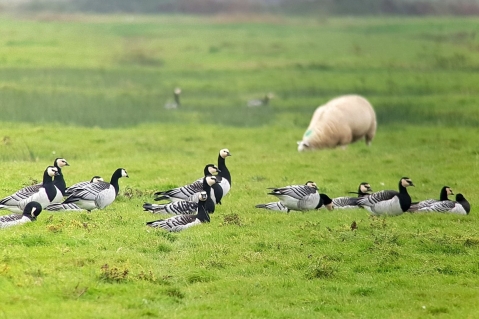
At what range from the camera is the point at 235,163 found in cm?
2253

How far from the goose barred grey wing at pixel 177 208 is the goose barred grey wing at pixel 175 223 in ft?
2.05

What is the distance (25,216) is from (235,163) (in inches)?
377

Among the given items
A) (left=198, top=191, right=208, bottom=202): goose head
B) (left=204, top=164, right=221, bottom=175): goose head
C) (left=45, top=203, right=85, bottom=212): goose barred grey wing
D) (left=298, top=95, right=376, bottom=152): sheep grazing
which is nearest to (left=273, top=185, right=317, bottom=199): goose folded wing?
(left=204, top=164, right=221, bottom=175): goose head

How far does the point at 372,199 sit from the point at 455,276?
392 cm

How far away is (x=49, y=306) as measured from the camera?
9.84 meters

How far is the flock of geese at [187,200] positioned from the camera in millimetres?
14188

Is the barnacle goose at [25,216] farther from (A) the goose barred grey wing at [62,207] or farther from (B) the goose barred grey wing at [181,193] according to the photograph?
(B) the goose barred grey wing at [181,193]

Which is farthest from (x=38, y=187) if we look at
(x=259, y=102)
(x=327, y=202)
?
(x=259, y=102)

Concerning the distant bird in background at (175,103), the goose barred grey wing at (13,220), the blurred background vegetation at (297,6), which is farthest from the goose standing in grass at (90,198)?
the blurred background vegetation at (297,6)

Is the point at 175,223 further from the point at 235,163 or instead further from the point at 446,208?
the point at 235,163

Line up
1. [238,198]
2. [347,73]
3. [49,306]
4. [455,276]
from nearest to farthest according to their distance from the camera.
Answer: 1. [49,306]
2. [455,276]
3. [238,198]
4. [347,73]

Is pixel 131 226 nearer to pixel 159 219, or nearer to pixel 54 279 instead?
pixel 159 219

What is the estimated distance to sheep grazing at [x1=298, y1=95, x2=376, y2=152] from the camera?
87.1 ft

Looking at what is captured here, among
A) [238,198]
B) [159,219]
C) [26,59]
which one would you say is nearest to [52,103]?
[26,59]
